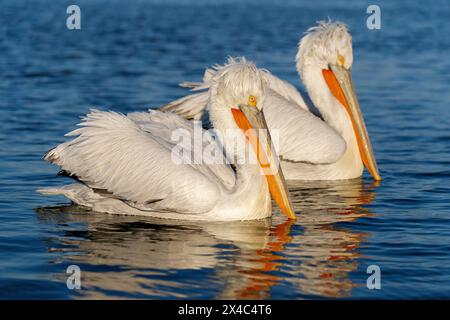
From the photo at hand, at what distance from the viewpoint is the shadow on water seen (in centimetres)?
558

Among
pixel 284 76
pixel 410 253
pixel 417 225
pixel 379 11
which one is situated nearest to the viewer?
pixel 410 253

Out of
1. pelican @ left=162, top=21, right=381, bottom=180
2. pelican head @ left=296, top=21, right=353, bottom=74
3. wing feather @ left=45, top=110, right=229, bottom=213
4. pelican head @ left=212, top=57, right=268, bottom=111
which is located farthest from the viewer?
pelican head @ left=296, top=21, right=353, bottom=74

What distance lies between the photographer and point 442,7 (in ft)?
90.7

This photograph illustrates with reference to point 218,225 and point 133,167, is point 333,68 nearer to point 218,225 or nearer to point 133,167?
point 218,225

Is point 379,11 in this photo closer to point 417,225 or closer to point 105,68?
point 105,68

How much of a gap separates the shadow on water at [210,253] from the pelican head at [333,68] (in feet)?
5.10

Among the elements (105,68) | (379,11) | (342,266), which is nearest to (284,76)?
(105,68)

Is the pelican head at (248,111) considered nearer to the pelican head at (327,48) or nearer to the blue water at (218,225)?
the blue water at (218,225)

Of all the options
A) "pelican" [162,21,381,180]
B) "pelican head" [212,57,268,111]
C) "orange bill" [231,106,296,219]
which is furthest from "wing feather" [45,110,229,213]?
"pelican" [162,21,381,180]

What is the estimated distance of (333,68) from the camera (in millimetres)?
9305

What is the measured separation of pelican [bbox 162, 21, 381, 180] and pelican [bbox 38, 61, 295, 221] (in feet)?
4.69

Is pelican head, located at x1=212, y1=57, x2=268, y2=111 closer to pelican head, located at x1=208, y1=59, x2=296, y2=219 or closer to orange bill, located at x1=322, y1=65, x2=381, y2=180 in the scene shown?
pelican head, located at x1=208, y1=59, x2=296, y2=219

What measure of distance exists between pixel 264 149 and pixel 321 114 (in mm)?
2466
